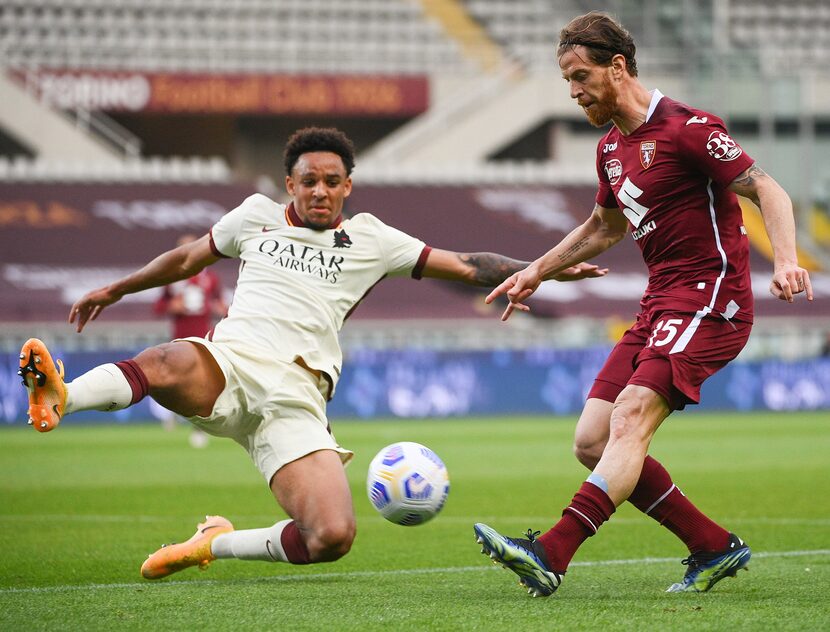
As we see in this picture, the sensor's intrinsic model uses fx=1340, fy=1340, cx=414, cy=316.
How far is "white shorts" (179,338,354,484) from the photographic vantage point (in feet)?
18.2

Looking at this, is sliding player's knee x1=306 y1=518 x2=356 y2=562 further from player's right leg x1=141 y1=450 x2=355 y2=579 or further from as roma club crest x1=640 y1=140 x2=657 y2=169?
as roma club crest x1=640 y1=140 x2=657 y2=169

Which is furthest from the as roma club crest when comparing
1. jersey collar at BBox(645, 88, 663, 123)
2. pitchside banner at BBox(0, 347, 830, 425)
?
pitchside banner at BBox(0, 347, 830, 425)

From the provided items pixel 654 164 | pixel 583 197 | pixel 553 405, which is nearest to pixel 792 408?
pixel 553 405

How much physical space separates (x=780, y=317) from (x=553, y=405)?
5.73 meters

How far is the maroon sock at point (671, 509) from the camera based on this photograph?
18.1 feet

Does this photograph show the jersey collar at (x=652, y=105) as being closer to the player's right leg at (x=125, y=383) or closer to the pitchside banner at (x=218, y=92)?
the player's right leg at (x=125, y=383)

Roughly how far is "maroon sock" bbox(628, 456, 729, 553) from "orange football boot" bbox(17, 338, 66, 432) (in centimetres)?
232

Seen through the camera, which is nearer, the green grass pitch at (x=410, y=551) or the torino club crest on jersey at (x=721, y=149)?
the green grass pitch at (x=410, y=551)

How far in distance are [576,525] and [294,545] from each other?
1218mm

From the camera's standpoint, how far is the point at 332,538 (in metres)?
5.31

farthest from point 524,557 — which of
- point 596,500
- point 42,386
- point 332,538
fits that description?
point 42,386

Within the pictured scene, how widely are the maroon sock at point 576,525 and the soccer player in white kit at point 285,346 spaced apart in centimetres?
87

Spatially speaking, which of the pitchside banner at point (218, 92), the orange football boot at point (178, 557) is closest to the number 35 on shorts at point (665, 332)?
the orange football boot at point (178, 557)

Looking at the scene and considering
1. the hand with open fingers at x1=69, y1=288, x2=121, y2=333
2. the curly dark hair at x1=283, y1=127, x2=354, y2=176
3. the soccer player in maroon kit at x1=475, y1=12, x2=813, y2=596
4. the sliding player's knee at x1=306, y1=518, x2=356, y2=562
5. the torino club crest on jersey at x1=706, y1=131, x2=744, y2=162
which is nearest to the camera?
the soccer player in maroon kit at x1=475, y1=12, x2=813, y2=596
